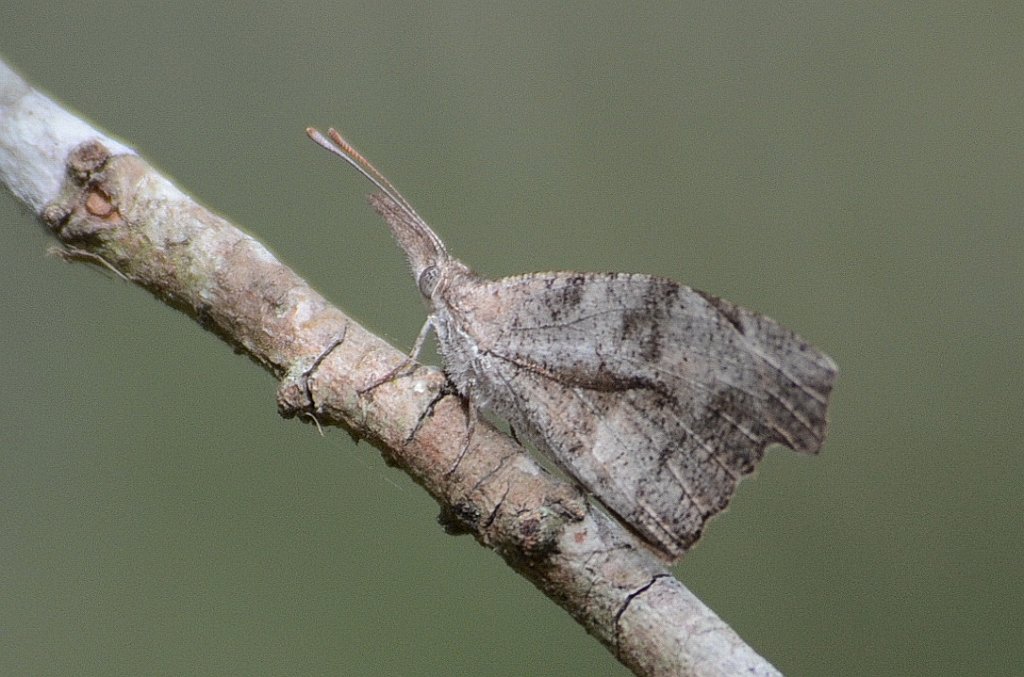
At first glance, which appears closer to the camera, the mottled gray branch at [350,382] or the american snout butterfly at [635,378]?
the mottled gray branch at [350,382]

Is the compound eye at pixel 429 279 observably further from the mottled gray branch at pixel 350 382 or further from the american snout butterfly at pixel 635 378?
the mottled gray branch at pixel 350 382

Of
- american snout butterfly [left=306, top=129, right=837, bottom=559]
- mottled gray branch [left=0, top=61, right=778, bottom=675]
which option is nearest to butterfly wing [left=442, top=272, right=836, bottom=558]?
american snout butterfly [left=306, top=129, right=837, bottom=559]

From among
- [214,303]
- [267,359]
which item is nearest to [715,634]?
[267,359]

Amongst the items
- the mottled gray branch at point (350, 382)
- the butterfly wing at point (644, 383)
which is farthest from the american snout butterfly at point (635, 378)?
the mottled gray branch at point (350, 382)

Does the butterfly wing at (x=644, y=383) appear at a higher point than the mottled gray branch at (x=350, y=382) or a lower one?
higher

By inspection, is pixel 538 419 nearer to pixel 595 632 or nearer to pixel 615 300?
pixel 615 300

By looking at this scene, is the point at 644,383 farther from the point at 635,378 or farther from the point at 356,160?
the point at 356,160

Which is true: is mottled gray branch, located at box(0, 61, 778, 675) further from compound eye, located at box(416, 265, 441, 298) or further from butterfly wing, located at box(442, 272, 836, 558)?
compound eye, located at box(416, 265, 441, 298)

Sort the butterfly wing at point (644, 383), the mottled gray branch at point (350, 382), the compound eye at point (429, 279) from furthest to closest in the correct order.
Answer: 1. the compound eye at point (429, 279)
2. the butterfly wing at point (644, 383)
3. the mottled gray branch at point (350, 382)
